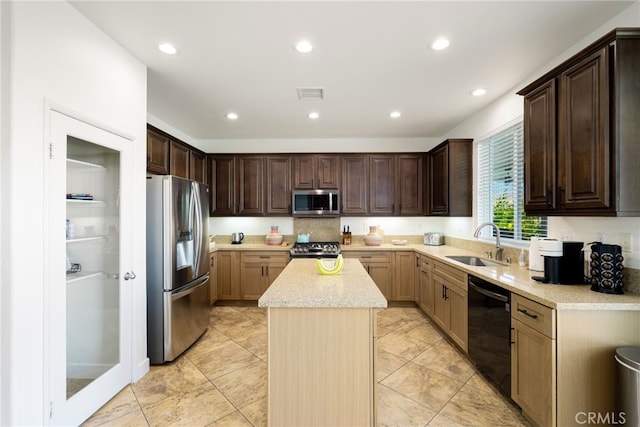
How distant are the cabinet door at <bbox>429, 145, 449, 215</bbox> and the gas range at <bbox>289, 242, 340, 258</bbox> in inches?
64.2

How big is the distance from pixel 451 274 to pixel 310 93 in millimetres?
2503

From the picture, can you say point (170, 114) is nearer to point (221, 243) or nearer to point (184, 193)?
point (184, 193)

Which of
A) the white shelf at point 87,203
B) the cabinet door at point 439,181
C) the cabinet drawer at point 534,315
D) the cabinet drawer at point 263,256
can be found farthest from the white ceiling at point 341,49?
the cabinet drawer at point 263,256

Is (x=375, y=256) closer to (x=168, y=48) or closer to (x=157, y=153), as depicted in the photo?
(x=157, y=153)

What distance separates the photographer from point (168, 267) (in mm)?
2631

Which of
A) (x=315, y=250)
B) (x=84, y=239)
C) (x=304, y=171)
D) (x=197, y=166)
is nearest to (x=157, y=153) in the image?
(x=197, y=166)

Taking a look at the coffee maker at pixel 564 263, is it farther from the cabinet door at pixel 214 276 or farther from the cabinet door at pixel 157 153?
the cabinet door at pixel 214 276

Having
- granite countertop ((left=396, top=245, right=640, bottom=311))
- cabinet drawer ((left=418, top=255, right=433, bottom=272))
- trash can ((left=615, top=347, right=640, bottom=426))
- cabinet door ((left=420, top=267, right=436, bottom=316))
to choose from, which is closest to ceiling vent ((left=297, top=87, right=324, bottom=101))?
granite countertop ((left=396, top=245, right=640, bottom=311))

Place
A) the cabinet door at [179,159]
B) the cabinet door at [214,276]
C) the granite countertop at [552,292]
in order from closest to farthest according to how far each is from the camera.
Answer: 1. the granite countertop at [552,292]
2. the cabinet door at [179,159]
3. the cabinet door at [214,276]

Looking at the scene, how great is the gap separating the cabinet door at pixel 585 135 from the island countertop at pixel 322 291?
150 centimetres

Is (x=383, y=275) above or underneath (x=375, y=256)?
underneath

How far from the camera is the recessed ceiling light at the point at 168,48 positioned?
84.6 inches

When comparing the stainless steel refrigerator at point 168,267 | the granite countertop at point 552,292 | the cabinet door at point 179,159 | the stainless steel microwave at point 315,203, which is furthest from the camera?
the stainless steel microwave at point 315,203

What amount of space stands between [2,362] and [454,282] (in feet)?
11.1
